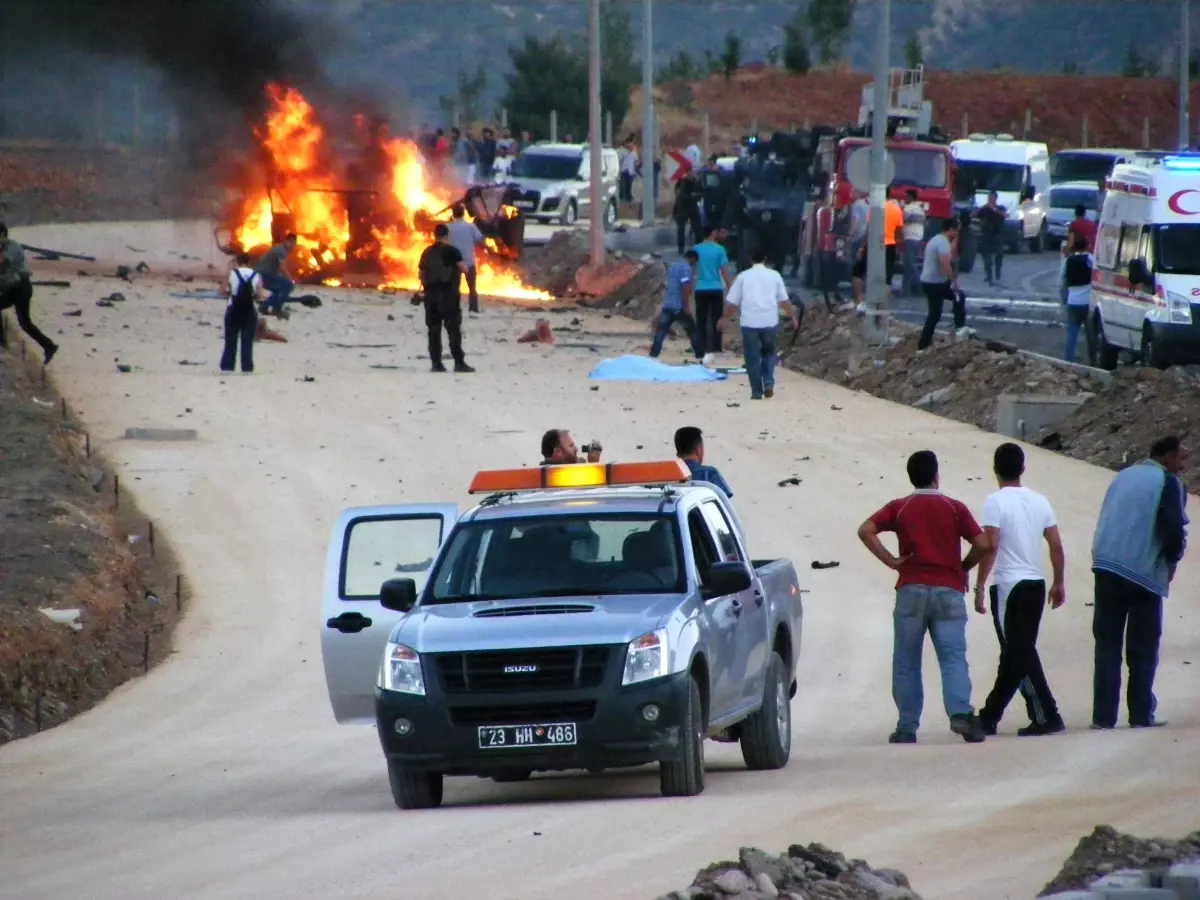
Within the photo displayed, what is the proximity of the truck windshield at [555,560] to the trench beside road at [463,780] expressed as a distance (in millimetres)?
977

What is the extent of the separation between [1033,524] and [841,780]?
2.22m

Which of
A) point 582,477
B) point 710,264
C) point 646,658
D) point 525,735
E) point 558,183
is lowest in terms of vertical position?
point 558,183

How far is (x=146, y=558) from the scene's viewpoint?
19.7 metres

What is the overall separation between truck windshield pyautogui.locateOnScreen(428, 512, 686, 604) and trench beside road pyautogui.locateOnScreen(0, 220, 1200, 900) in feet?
3.20

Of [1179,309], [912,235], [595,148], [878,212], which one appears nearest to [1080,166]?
[595,148]

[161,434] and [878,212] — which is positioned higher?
[878,212]

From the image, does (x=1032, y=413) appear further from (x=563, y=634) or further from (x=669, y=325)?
(x=563, y=634)

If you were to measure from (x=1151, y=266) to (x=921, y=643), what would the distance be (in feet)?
54.4

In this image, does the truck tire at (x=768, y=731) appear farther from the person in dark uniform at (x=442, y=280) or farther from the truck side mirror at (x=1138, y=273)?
the person in dark uniform at (x=442, y=280)

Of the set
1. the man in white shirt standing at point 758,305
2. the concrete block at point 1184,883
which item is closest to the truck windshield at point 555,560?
the concrete block at point 1184,883

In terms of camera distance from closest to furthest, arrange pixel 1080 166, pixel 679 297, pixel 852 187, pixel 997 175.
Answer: pixel 679 297 < pixel 852 187 < pixel 997 175 < pixel 1080 166

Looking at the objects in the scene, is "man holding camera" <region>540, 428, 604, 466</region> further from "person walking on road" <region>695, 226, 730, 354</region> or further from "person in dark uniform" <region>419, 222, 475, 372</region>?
"person walking on road" <region>695, 226, 730, 354</region>

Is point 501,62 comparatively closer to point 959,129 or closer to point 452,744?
point 959,129

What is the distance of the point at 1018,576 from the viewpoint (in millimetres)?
11961
